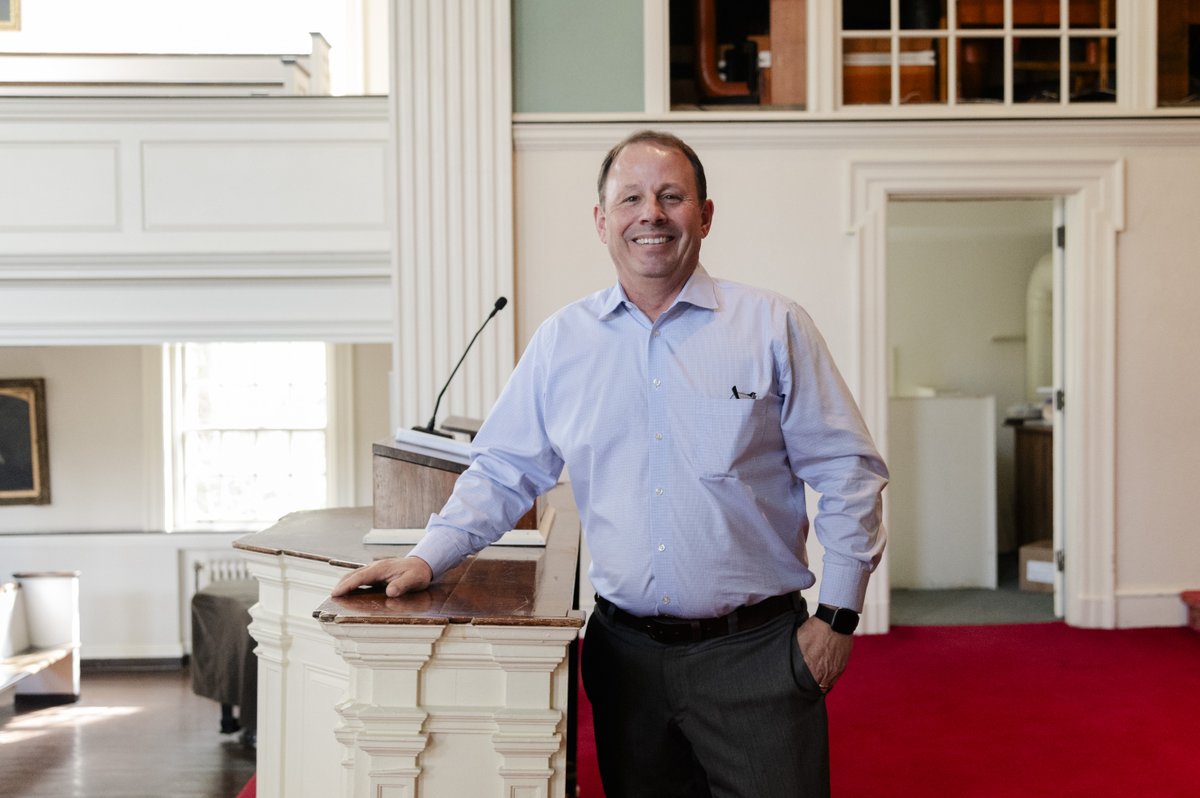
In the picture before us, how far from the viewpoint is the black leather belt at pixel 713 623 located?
1.80m

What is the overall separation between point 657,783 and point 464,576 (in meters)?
0.54

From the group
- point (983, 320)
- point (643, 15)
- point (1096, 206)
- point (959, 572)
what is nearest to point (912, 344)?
point (983, 320)

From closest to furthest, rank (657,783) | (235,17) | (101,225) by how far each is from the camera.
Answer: (657,783)
(101,225)
(235,17)

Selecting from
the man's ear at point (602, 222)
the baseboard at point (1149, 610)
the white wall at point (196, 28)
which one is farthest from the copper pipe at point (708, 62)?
the man's ear at point (602, 222)

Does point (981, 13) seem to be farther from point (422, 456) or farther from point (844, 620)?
point (844, 620)

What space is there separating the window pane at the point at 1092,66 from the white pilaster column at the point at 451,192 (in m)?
2.73

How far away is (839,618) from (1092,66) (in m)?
4.57

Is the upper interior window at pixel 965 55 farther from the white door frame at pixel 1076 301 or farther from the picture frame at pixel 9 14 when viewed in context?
the picture frame at pixel 9 14

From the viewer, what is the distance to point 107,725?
586 centimetres

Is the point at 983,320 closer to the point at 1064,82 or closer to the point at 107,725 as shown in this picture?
the point at 1064,82

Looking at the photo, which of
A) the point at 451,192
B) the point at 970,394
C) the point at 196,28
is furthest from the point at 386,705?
the point at 196,28

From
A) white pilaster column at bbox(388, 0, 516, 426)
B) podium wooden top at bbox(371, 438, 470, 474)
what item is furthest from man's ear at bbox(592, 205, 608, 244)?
white pilaster column at bbox(388, 0, 516, 426)

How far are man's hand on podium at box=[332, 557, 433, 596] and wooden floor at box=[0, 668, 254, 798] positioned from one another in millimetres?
3322

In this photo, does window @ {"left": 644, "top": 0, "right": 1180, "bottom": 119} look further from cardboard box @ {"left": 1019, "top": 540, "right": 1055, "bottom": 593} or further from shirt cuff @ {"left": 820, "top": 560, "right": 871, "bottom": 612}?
shirt cuff @ {"left": 820, "top": 560, "right": 871, "bottom": 612}
